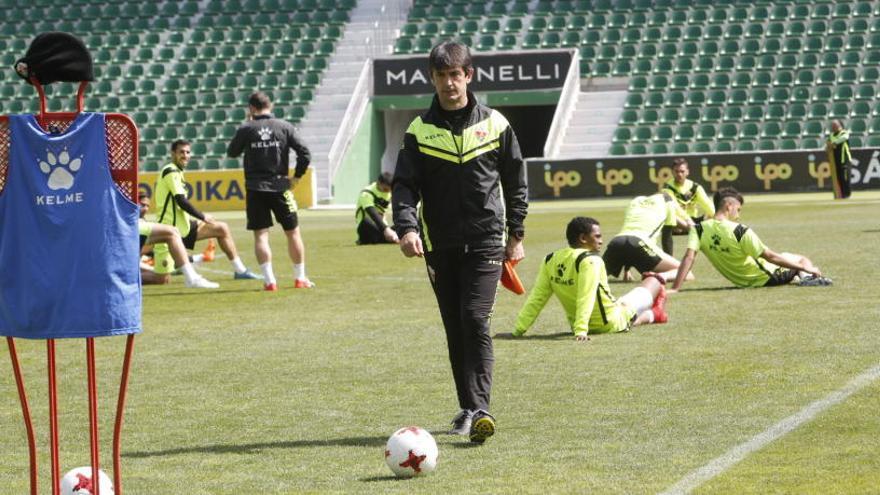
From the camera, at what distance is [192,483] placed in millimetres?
6863

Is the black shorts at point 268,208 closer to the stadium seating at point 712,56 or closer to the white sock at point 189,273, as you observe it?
the white sock at point 189,273

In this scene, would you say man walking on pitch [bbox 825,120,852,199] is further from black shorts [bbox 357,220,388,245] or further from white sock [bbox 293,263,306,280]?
white sock [bbox 293,263,306,280]

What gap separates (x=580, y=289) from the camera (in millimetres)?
11672

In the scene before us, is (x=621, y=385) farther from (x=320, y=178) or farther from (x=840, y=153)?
(x=320, y=178)

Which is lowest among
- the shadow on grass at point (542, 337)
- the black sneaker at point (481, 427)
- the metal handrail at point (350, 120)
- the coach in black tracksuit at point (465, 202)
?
the metal handrail at point (350, 120)

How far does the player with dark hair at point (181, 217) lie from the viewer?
18234 millimetres

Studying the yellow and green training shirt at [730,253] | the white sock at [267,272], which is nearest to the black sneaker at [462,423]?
the yellow and green training shirt at [730,253]

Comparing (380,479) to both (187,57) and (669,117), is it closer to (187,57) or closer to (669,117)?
(669,117)

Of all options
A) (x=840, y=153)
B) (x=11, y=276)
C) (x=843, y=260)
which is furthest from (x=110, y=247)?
(x=840, y=153)

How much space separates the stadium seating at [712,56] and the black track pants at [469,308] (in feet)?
110

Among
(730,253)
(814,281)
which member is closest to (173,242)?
(730,253)

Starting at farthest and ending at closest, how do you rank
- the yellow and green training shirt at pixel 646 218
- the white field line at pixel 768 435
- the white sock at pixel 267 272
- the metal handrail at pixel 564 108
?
1. the metal handrail at pixel 564 108
2. the white sock at pixel 267 272
3. the yellow and green training shirt at pixel 646 218
4. the white field line at pixel 768 435

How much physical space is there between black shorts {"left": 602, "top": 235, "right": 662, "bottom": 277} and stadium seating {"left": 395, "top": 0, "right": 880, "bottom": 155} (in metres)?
24.5

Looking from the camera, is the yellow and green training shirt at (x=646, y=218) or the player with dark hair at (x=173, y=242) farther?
the player with dark hair at (x=173, y=242)
